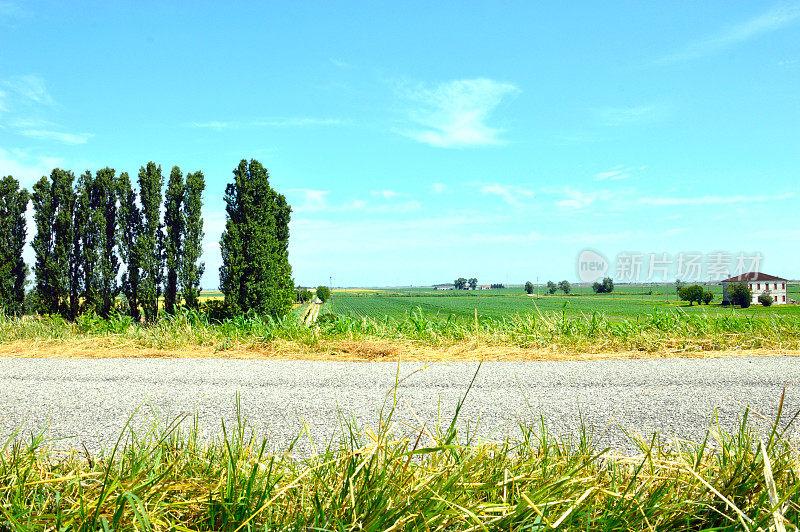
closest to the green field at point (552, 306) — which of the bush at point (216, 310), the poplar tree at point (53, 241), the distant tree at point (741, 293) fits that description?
the distant tree at point (741, 293)

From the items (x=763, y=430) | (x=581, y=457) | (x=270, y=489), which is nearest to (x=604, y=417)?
(x=763, y=430)

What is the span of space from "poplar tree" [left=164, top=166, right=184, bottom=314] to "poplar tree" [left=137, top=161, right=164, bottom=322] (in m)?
0.16

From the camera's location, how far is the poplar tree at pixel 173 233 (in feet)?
35.0

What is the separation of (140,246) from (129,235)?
0.60 metres

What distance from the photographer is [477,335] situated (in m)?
7.38

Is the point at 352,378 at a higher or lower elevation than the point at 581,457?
lower

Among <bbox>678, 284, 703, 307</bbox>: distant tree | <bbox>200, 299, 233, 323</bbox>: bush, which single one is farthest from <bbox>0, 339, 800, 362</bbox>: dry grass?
<bbox>678, 284, 703, 307</bbox>: distant tree

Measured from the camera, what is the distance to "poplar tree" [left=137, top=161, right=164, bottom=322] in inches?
413

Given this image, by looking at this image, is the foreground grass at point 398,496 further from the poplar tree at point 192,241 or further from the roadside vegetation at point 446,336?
the poplar tree at point 192,241

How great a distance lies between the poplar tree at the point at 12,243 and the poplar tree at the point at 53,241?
29.0 inches

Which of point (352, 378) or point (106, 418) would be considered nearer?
point (106, 418)

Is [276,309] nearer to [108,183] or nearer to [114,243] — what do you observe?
[114,243]

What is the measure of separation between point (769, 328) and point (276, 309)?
367 inches

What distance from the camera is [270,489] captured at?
152 centimetres
